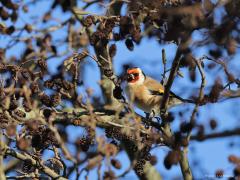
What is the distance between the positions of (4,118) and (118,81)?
0.79 metres

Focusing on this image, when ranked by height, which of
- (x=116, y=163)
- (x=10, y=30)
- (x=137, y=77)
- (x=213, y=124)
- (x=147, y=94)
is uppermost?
(x=137, y=77)

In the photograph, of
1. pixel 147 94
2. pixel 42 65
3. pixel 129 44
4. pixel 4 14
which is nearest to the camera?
pixel 4 14

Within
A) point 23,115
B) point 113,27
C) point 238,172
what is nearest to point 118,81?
point 113,27

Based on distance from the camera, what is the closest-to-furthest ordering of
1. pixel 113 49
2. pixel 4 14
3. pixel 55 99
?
1. pixel 4 14
2. pixel 55 99
3. pixel 113 49

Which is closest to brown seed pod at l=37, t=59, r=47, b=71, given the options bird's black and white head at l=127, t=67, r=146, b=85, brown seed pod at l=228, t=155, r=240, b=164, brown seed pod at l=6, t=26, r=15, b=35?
brown seed pod at l=6, t=26, r=15, b=35

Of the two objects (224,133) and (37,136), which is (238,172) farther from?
(37,136)

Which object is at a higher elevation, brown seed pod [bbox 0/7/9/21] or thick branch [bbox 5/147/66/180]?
brown seed pod [bbox 0/7/9/21]

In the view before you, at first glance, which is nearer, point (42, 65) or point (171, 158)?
point (171, 158)

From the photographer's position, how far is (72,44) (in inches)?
125

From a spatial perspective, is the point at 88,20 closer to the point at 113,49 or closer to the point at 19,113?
the point at 113,49

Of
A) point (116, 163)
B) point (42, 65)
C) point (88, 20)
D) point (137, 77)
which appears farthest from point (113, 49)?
point (137, 77)

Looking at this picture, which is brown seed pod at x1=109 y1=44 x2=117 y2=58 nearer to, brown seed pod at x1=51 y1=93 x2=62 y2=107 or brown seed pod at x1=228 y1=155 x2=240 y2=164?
brown seed pod at x1=51 y1=93 x2=62 y2=107

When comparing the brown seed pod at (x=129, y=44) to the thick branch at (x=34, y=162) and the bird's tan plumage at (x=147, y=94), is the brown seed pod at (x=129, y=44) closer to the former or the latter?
the thick branch at (x=34, y=162)

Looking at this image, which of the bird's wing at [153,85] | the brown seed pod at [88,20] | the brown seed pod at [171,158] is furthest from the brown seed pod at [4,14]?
the bird's wing at [153,85]
